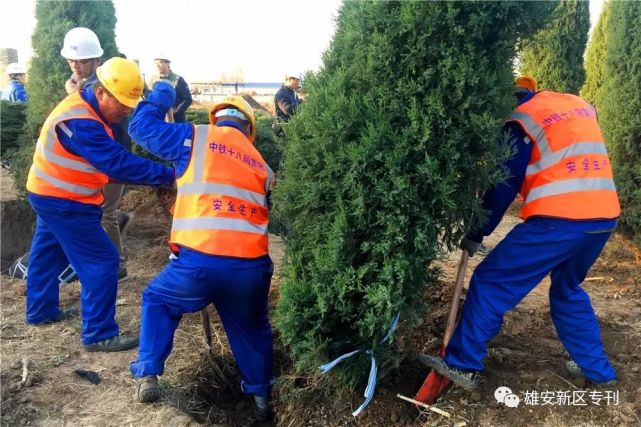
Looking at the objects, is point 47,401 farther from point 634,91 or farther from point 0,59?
point 0,59

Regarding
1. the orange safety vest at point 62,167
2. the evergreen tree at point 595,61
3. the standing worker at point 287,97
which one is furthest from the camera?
the standing worker at point 287,97

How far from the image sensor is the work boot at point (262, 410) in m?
3.62

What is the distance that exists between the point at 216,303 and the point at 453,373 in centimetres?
155

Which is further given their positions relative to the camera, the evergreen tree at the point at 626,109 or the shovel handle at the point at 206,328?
the evergreen tree at the point at 626,109

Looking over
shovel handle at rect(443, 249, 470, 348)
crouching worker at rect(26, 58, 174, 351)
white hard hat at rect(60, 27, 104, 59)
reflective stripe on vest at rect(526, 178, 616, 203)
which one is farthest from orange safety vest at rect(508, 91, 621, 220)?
white hard hat at rect(60, 27, 104, 59)

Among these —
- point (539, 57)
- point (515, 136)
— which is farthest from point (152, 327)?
point (539, 57)

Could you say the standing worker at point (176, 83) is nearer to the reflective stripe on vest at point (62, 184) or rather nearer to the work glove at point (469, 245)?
the reflective stripe on vest at point (62, 184)

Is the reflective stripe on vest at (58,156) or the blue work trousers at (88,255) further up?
the reflective stripe on vest at (58,156)

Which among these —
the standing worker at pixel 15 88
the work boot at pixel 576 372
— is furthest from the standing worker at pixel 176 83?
the work boot at pixel 576 372

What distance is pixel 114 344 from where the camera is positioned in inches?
165

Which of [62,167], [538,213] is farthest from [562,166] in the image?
[62,167]

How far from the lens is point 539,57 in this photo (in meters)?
9.05

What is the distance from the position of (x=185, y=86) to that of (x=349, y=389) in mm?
6662

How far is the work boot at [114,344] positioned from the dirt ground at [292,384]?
63 mm
